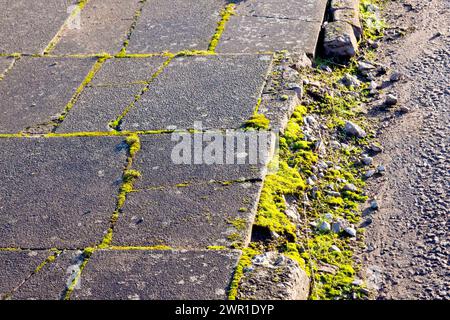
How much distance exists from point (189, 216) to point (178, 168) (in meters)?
0.44

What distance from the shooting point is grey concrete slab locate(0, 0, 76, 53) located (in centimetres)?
552

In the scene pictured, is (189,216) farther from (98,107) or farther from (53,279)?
(98,107)

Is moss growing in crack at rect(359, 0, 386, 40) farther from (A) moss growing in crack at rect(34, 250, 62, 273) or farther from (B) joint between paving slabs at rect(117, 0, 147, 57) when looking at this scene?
(A) moss growing in crack at rect(34, 250, 62, 273)

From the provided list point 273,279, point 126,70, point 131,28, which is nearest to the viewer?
point 273,279

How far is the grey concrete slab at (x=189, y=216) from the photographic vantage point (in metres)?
3.41

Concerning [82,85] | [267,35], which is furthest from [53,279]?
[267,35]

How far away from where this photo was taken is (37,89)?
491 cm

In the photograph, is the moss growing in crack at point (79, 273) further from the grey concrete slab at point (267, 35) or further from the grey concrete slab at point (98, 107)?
the grey concrete slab at point (267, 35)

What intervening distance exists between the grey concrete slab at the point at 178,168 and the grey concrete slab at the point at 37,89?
2.93 feet

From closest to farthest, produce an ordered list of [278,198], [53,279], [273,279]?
[273,279] → [53,279] → [278,198]

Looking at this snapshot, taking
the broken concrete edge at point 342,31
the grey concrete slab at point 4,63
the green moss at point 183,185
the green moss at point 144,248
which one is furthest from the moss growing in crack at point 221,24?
the green moss at point 144,248

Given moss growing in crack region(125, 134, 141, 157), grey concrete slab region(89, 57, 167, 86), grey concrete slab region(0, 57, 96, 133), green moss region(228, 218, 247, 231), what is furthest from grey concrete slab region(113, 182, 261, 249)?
grey concrete slab region(89, 57, 167, 86)
